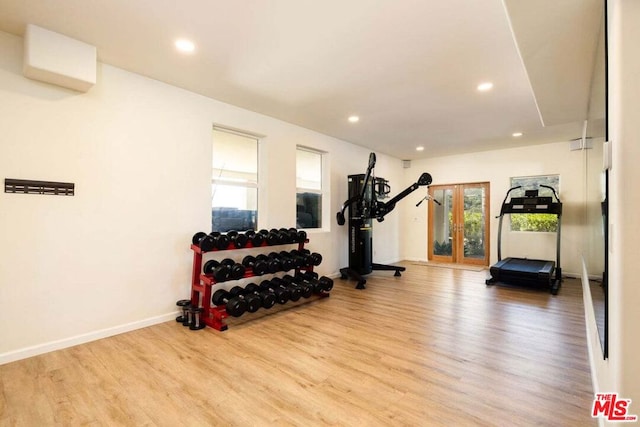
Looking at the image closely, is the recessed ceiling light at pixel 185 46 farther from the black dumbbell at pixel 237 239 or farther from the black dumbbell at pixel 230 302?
the black dumbbell at pixel 230 302

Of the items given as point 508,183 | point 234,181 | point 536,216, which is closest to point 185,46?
point 234,181

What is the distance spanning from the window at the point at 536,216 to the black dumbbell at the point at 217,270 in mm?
6486

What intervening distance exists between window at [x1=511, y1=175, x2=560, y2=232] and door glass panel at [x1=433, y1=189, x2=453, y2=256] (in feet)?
4.57

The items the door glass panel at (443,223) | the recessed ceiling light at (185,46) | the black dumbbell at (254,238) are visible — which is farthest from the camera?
the door glass panel at (443,223)

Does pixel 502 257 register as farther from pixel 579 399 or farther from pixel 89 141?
pixel 89 141

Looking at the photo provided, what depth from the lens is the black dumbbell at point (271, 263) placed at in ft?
12.8

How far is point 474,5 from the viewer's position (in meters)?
2.16

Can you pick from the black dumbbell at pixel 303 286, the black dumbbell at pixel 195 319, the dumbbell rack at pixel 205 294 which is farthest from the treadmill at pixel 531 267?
the black dumbbell at pixel 195 319

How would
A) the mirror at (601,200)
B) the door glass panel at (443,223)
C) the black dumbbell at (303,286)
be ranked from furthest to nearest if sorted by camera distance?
1. the door glass panel at (443,223)
2. the black dumbbell at (303,286)
3. the mirror at (601,200)

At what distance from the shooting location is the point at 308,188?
18.3 feet

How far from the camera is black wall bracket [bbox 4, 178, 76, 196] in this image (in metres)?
2.54

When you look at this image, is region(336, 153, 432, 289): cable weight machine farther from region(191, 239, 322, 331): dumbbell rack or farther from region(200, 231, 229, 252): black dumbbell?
region(200, 231, 229, 252): black dumbbell

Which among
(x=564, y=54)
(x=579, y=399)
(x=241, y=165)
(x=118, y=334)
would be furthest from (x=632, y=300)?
(x=241, y=165)

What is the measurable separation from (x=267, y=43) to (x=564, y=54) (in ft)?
7.77
